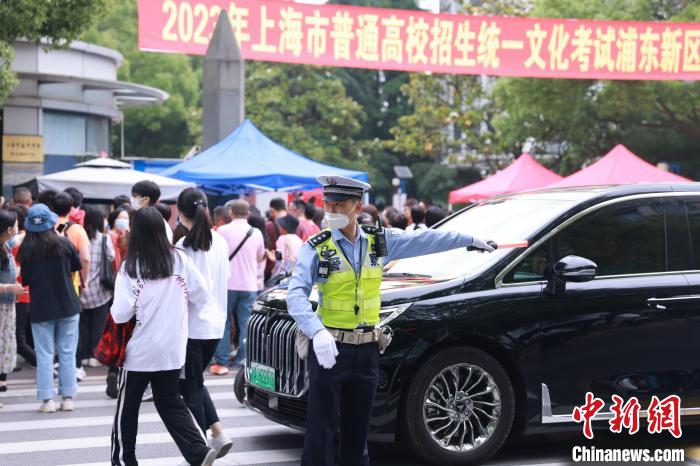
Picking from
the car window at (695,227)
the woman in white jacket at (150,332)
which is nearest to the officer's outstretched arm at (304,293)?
the woman in white jacket at (150,332)

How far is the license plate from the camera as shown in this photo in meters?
6.82

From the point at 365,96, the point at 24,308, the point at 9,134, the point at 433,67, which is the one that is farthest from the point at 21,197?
the point at 365,96

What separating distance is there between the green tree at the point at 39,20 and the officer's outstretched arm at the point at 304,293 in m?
11.7

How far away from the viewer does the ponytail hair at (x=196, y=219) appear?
279 inches

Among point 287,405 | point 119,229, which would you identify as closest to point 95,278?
point 119,229

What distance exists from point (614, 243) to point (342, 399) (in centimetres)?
272

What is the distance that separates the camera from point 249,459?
703 centimetres

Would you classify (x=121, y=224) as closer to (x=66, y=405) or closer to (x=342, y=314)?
(x=66, y=405)

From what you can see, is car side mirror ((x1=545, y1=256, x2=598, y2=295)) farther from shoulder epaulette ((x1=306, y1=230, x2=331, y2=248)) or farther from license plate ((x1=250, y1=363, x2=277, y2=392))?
shoulder epaulette ((x1=306, y1=230, x2=331, y2=248))

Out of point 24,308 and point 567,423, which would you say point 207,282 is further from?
point 24,308

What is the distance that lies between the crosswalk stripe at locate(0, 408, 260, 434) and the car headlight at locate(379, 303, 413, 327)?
2.62 meters

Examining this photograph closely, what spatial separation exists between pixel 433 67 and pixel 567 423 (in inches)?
598

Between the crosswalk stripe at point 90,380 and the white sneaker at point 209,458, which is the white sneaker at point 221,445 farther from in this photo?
the crosswalk stripe at point 90,380

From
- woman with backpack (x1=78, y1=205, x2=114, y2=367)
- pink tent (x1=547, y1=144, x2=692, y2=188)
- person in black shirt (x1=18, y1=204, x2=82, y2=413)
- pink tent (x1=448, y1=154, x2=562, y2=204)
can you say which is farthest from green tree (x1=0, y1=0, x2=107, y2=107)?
pink tent (x1=448, y1=154, x2=562, y2=204)
